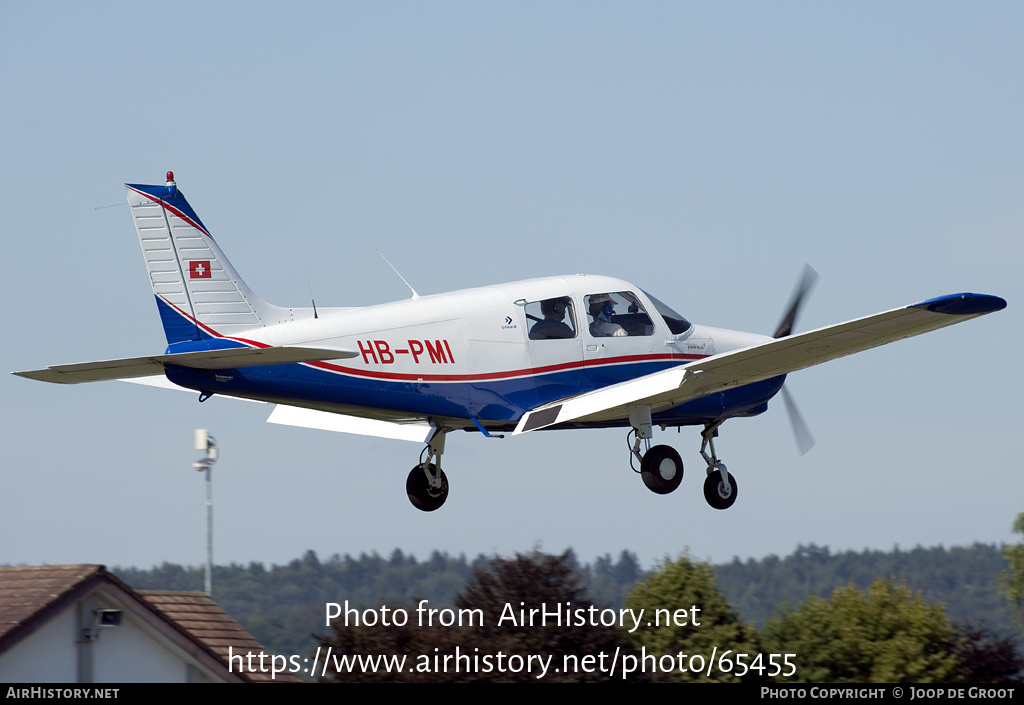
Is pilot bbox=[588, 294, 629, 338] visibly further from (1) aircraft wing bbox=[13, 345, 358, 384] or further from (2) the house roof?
(2) the house roof

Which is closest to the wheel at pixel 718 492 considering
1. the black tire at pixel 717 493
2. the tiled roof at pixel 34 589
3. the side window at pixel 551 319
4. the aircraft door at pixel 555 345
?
the black tire at pixel 717 493


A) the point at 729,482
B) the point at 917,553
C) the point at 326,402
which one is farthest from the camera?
the point at 917,553

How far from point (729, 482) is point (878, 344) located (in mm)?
3288

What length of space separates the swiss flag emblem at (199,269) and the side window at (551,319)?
3898 millimetres

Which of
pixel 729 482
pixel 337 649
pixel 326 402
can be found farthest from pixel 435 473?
pixel 337 649

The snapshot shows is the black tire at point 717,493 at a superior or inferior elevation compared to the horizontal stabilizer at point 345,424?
inferior

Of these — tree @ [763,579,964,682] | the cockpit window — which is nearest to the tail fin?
the cockpit window

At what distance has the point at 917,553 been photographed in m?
135

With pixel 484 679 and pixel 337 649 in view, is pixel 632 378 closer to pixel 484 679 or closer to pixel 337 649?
pixel 484 679

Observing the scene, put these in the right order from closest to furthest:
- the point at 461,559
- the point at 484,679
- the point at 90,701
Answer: the point at 90,701 → the point at 484,679 → the point at 461,559

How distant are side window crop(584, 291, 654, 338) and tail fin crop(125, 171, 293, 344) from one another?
4261 millimetres

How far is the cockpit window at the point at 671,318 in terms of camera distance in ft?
57.9

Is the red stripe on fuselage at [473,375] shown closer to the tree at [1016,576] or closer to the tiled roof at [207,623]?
the tiled roof at [207,623]

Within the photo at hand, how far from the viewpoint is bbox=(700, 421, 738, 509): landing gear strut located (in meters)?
18.5
